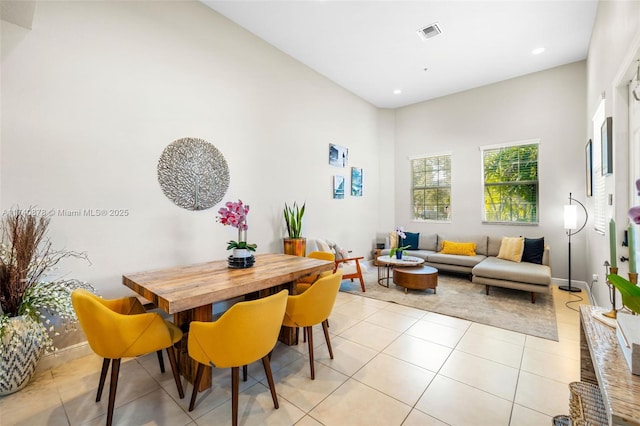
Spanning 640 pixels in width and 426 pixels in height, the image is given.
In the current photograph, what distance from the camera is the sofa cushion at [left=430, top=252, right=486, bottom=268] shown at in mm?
4840

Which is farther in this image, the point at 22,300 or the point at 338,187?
the point at 338,187

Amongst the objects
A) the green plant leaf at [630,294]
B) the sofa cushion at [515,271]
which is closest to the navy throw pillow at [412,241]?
the sofa cushion at [515,271]

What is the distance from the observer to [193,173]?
318cm

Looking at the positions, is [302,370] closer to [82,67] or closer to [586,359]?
[586,359]

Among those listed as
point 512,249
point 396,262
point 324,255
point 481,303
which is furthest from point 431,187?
point 324,255

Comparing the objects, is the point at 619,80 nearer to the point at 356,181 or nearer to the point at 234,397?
the point at 234,397

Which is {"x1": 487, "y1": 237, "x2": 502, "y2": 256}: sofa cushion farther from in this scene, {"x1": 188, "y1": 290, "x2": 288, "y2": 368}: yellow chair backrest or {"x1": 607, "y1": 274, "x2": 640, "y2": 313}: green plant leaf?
{"x1": 188, "y1": 290, "x2": 288, "y2": 368}: yellow chair backrest

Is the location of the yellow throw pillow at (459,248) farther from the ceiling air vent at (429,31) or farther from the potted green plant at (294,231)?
the ceiling air vent at (429,31)

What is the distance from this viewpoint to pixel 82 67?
8.09ft

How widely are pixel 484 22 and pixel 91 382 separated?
5601 mm

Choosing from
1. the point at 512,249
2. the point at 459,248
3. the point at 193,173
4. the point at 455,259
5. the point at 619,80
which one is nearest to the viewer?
the point at 619,80

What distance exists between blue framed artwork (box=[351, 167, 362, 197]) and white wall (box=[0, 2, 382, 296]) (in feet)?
5.35

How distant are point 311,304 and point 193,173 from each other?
2.11 m

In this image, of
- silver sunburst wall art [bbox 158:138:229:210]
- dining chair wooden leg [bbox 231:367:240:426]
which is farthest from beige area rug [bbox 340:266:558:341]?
dining chair wooden leg [bbox 231:367:240:426]
